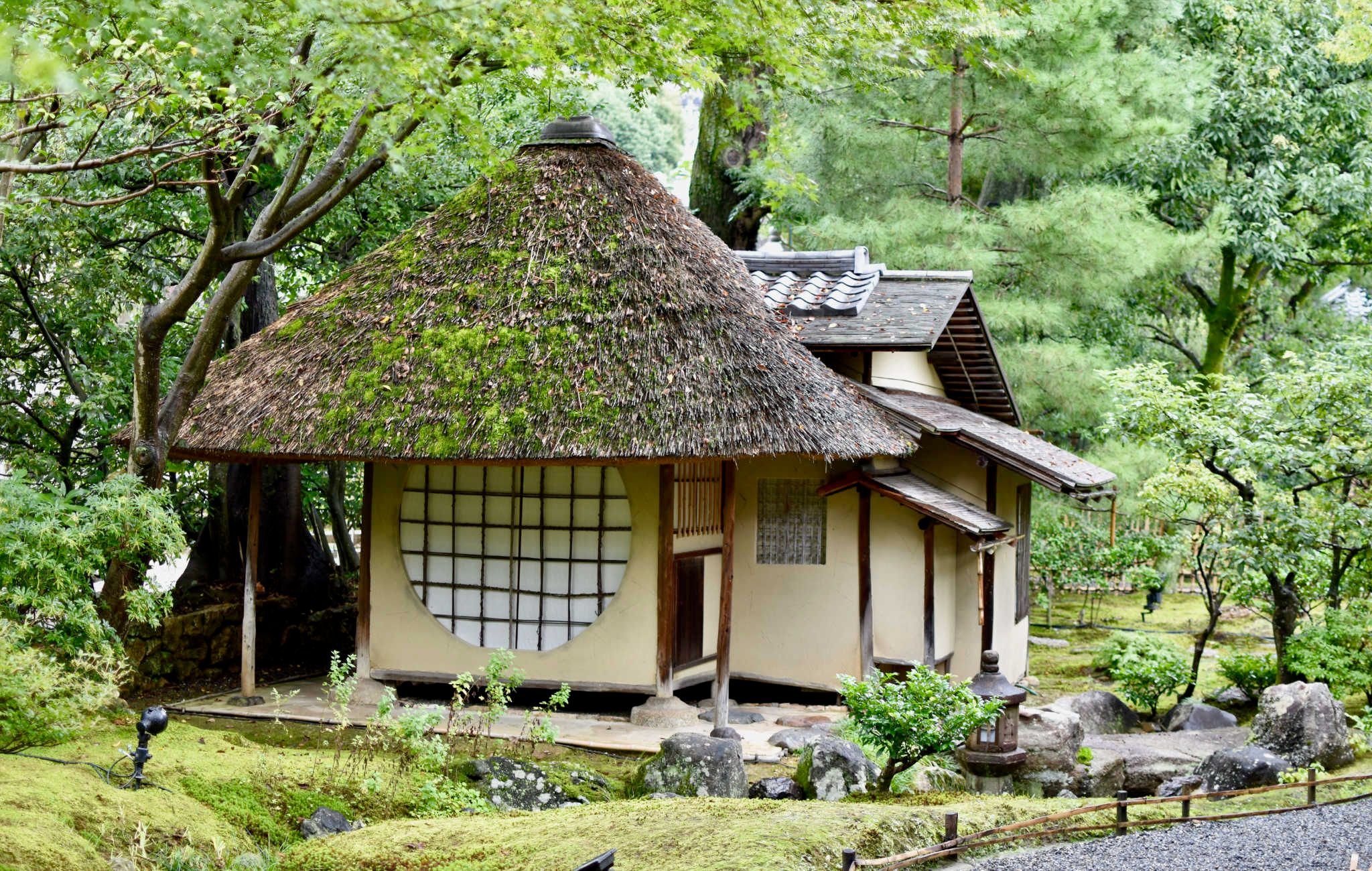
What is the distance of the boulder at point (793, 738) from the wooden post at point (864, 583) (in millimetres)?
1246

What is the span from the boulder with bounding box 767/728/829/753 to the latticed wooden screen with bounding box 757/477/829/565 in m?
1.98

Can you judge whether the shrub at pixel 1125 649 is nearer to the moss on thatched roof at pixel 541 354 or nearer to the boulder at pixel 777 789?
the moss on thatched roof at pixel 541 354

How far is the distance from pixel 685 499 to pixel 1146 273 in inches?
374

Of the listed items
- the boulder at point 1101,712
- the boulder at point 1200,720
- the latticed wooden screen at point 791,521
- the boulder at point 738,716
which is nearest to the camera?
the boulder at point 738,716

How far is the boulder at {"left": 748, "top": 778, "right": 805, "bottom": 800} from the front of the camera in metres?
7.95

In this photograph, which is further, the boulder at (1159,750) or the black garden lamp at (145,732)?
the boulder at (1159,750)

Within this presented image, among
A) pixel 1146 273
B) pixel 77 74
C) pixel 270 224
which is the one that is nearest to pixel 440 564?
pixel 270 224

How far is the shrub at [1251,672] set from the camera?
1359 centimetres

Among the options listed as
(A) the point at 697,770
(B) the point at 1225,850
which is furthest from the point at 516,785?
(B) the point at 1225,850

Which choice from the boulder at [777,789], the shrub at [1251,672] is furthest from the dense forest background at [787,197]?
the boulder at [777,789]

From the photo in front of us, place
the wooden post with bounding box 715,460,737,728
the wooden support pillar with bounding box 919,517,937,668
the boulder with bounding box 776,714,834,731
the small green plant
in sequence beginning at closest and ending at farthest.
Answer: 1. the small green plant
2. the wooden post with bounding box 715,460,737,728
3. the boulder with bounding box 776,714,834,731
4. the wooden support pillar with bounding box 919,517,937,668

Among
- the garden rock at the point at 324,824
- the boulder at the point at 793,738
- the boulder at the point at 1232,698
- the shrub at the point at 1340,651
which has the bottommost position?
the boulder at the point at 1232,698

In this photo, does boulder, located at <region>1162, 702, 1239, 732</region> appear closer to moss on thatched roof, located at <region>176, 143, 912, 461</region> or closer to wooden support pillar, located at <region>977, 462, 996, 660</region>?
wooden support pillar, located at <region>977, 462, 996, 660</region>

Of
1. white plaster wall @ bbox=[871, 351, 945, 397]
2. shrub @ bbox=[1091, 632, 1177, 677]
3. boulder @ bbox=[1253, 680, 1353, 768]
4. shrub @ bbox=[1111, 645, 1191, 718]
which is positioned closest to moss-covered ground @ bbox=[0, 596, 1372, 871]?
boulder @ bbox=[1253, 680, 1353, 768]
